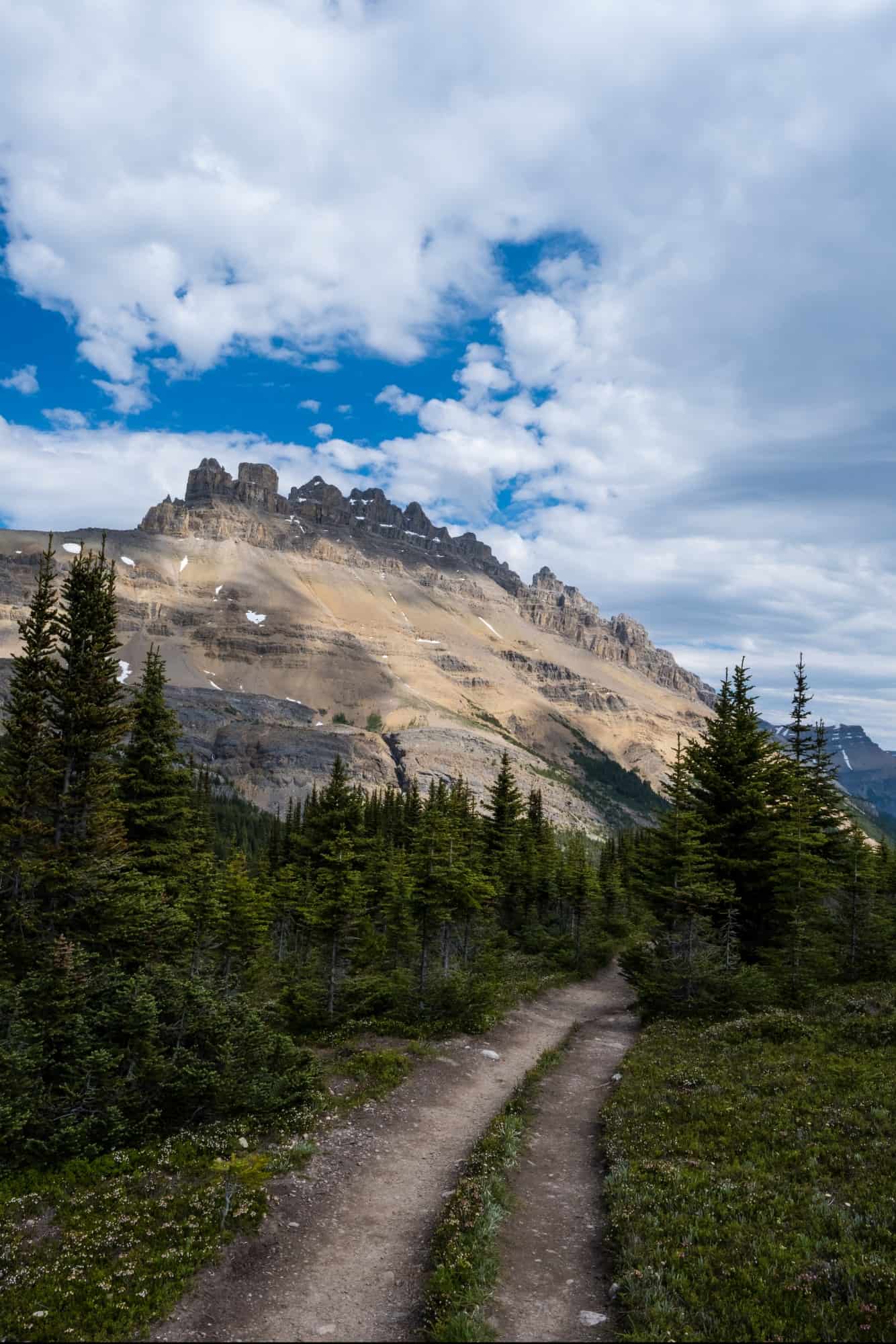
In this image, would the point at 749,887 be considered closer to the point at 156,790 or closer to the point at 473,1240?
the point at 473,1240

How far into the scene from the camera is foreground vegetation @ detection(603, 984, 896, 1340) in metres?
8.38

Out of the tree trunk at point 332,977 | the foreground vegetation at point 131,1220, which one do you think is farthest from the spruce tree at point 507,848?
the foreground vegetation at point 131,1220

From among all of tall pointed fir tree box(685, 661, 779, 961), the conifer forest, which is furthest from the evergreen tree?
tall pointed fir tree box(685, 661, 779, 961)

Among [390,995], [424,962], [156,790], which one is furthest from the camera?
[156,790]

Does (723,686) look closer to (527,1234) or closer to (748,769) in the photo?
(748,769)

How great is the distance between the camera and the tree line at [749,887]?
25.7m

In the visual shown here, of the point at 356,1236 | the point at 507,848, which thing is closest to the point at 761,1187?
the point at 356,1236

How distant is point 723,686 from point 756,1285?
103 ft

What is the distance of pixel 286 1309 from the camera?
370 inches

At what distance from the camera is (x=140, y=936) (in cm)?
2109

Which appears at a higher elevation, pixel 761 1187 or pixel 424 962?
pixel 761 1187

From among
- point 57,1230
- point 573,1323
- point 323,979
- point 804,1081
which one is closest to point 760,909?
point 804,1081

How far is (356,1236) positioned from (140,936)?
41.3 feet

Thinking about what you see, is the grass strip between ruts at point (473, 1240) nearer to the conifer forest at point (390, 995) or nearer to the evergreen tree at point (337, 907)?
the conifer forest at point (390, 995)
